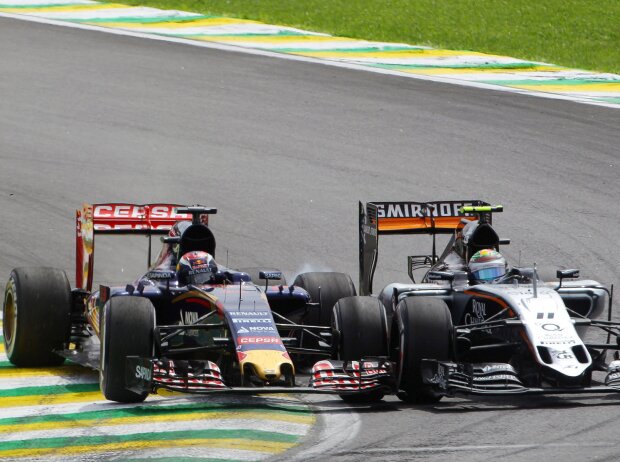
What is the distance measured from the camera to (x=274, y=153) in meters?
21.4

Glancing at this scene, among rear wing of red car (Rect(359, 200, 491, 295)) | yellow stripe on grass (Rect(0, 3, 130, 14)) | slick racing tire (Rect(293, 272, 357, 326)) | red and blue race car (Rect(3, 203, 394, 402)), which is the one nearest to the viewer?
red and blue race car (Rect(3, 203, 394, 402))

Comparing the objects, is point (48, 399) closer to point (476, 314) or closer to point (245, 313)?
point (245, 313)

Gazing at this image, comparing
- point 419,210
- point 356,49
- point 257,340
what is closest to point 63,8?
point 356,49

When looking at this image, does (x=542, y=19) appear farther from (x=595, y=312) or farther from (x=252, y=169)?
(x=595, y=312)

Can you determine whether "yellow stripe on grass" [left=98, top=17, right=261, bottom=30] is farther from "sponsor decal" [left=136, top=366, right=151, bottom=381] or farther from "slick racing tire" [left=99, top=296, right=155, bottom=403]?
"sponsor decal" [left=136, top=366, right=151, bottom=381]

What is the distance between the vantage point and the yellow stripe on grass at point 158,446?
980 cm

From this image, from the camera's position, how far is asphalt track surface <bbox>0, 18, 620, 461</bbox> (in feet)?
59.3

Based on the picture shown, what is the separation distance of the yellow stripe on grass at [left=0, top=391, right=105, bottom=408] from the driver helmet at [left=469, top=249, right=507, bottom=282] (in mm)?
3524

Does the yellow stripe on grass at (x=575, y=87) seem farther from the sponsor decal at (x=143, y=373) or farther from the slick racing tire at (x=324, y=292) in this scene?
the sponsor decal at (x=143, y=373)

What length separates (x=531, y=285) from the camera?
12.2 meters

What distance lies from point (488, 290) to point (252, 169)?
29.2ft

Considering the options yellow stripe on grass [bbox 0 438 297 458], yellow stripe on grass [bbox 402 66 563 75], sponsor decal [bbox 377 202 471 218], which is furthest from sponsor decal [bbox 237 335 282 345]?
yellow stripe on grass [bbox 402 66 563 75]

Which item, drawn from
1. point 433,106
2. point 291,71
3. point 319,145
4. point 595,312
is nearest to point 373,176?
point 319,145

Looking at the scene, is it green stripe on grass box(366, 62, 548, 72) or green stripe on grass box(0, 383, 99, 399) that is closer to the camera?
green stripe on grass box(0, 383, 99, 399)
